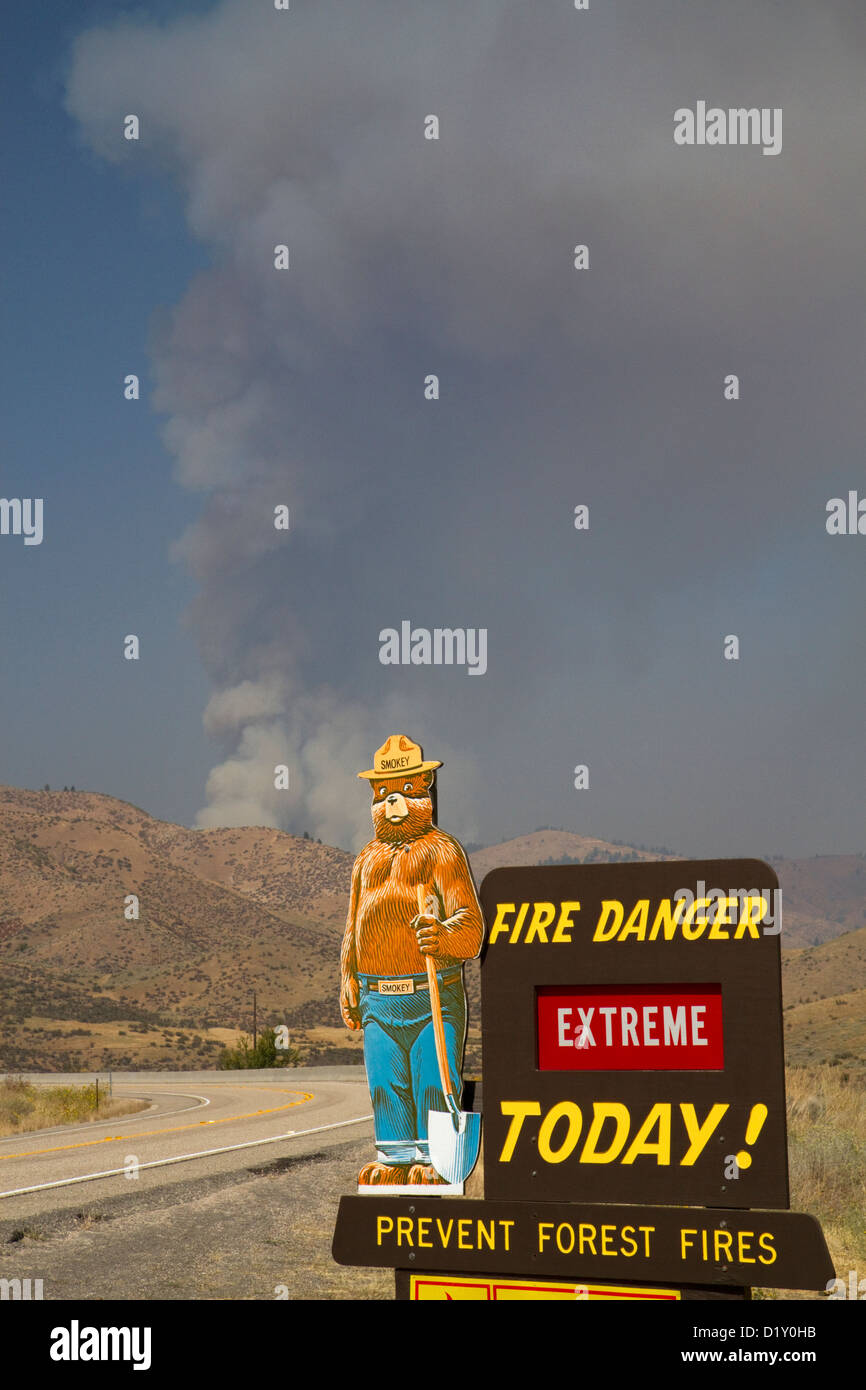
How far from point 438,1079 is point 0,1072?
5991 centimetres

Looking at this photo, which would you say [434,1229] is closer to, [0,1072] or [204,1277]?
[204,1277]

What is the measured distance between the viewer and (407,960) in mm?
7977

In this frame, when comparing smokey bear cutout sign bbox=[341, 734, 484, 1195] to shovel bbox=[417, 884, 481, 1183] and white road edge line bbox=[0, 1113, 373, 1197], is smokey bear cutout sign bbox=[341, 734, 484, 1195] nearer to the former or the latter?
shovel bbox=[417, 884, 481, 1183]

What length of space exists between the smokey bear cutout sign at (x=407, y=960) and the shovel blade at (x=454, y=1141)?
5 cm

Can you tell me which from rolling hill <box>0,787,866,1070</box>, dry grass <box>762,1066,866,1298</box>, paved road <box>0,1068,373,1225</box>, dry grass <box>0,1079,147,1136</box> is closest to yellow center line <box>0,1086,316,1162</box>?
paved road <box>0,1068,373,1225</box>

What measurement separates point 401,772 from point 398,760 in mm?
112

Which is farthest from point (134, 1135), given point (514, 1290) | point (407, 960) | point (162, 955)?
point (162, 955)

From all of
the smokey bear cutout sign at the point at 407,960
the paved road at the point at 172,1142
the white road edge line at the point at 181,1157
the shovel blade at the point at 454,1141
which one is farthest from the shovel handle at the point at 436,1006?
the white road edge line at the point at 181,1157

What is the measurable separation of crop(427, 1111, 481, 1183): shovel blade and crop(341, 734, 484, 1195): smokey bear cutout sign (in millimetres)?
52

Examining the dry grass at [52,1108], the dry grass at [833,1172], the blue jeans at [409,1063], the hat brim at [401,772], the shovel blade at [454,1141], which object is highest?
the hat brim at [401,772]

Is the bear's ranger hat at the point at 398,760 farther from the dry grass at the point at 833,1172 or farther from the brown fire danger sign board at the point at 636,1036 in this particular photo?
the dry grass at the point at 833,1172

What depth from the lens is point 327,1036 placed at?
80.6 meters

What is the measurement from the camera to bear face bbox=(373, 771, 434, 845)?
8.27 metres

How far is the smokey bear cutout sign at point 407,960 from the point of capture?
7648mm
